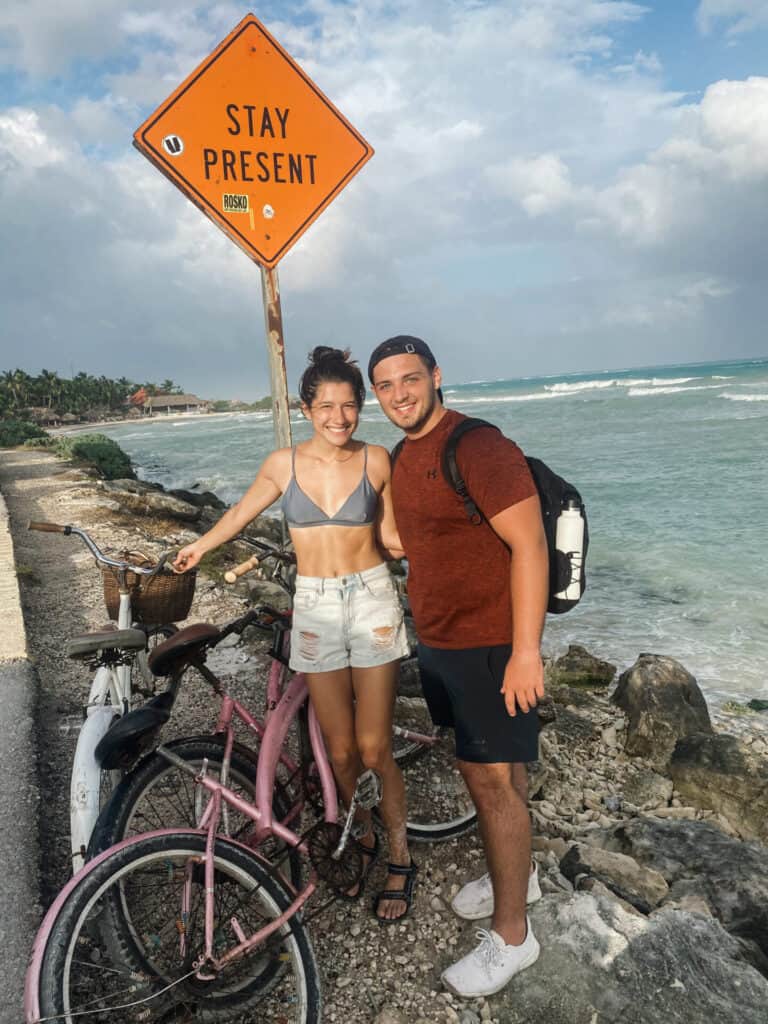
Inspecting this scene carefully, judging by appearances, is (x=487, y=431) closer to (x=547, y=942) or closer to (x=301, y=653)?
(x=301, y=653)

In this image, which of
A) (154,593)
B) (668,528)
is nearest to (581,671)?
(154,593)

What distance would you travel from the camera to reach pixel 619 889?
9.66ft

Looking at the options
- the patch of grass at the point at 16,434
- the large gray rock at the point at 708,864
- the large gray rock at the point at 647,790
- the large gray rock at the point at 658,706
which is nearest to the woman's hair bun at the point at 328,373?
the large gray rock at the point at 708,864

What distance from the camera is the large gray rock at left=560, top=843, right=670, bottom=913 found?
9.83 feet

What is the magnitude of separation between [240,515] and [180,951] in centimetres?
151

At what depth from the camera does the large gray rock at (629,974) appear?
2201 millimetres

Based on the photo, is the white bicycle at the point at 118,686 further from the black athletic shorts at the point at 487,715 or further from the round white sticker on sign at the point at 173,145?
the round white sticker on sign at the point at 173,145

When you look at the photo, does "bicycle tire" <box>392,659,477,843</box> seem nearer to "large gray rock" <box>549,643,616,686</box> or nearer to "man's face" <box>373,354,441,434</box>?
"man's face" <box>373,354,441,434</box>

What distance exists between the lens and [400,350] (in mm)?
2480

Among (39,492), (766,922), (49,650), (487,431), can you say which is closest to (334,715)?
(487,431)

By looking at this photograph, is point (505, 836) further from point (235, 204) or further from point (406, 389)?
point (235, 204)

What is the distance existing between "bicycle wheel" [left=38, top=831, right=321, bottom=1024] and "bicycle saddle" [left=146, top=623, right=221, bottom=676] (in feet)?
1.75

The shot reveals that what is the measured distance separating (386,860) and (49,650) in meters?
3.97

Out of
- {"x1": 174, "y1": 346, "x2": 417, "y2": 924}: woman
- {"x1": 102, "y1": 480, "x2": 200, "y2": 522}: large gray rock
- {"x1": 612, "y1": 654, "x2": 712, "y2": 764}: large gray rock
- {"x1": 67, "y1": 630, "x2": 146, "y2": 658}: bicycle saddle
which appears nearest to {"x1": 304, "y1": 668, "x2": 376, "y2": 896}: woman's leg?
{"x1": 174, "y1": 346, "x2": 417, "y2": 924}: woman
